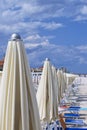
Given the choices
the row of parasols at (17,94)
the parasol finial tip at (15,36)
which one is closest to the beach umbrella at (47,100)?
the row of parasols at (17,94)

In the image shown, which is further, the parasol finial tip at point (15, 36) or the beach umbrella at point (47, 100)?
the beach umbrella at point (47, 100)

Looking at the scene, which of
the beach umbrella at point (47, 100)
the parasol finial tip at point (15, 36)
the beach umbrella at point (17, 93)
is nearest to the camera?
the beach umbrella at point (17, 93)

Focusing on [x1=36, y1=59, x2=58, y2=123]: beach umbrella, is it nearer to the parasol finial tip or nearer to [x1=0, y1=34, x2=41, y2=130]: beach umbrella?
[x1=0, y1=34, x2=41, y2=130]: beach umbrella

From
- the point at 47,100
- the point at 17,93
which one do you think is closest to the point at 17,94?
the point at 17,93

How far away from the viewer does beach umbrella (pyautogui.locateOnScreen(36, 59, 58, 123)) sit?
6120mm

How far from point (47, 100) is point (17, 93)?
9.01ft

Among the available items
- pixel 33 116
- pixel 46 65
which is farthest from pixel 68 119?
pixel 33 116

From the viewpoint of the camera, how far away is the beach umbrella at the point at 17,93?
11.8 ft

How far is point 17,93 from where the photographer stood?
3678 mm

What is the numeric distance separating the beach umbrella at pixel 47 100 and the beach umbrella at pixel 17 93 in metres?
2.39

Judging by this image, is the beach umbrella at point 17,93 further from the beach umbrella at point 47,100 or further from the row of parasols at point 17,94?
the beach umbrella at point 47,100

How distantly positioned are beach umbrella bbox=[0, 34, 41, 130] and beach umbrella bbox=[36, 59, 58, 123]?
2.39m

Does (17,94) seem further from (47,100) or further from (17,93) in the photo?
(47,100)

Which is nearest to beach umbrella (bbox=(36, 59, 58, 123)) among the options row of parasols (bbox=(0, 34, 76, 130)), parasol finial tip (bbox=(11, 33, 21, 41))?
row of parasols (bbox=(0, 34, 76, 130))
